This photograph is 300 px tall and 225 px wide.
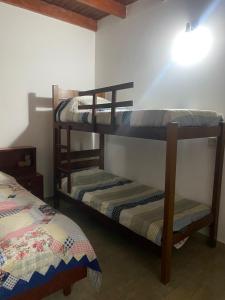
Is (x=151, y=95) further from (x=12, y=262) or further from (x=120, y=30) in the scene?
(x=12, y=262)

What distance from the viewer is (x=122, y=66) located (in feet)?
10.5

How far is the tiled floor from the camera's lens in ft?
5.43

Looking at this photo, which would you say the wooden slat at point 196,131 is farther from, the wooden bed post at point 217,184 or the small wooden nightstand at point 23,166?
the small wooden nightstand at point 23,166

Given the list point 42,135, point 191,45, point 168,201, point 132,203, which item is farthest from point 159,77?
point 42,135

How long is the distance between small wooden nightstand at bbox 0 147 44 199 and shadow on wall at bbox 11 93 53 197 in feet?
0.59

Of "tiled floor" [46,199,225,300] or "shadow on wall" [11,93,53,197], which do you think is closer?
"tiled floor" [46,199,225,300]

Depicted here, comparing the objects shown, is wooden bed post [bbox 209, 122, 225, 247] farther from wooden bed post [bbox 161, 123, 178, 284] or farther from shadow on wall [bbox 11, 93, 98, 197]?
shadow on wall [bbox 11, 93, 98, 197]

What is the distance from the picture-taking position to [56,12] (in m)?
3.12

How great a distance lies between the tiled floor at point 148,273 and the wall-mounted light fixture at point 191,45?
186 centimetres

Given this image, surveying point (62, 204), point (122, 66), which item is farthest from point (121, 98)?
point (62, 204)

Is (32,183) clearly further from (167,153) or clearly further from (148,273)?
(167,153)

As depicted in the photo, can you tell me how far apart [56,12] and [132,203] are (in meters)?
2.66

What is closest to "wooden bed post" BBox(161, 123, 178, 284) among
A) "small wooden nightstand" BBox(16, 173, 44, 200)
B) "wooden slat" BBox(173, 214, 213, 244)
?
"wooden slat" BBox(173, 214, 213, 244)

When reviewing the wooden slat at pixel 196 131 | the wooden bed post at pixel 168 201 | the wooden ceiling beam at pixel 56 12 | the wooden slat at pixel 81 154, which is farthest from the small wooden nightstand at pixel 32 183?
the wooden ceiling beam at pixel 56 12
